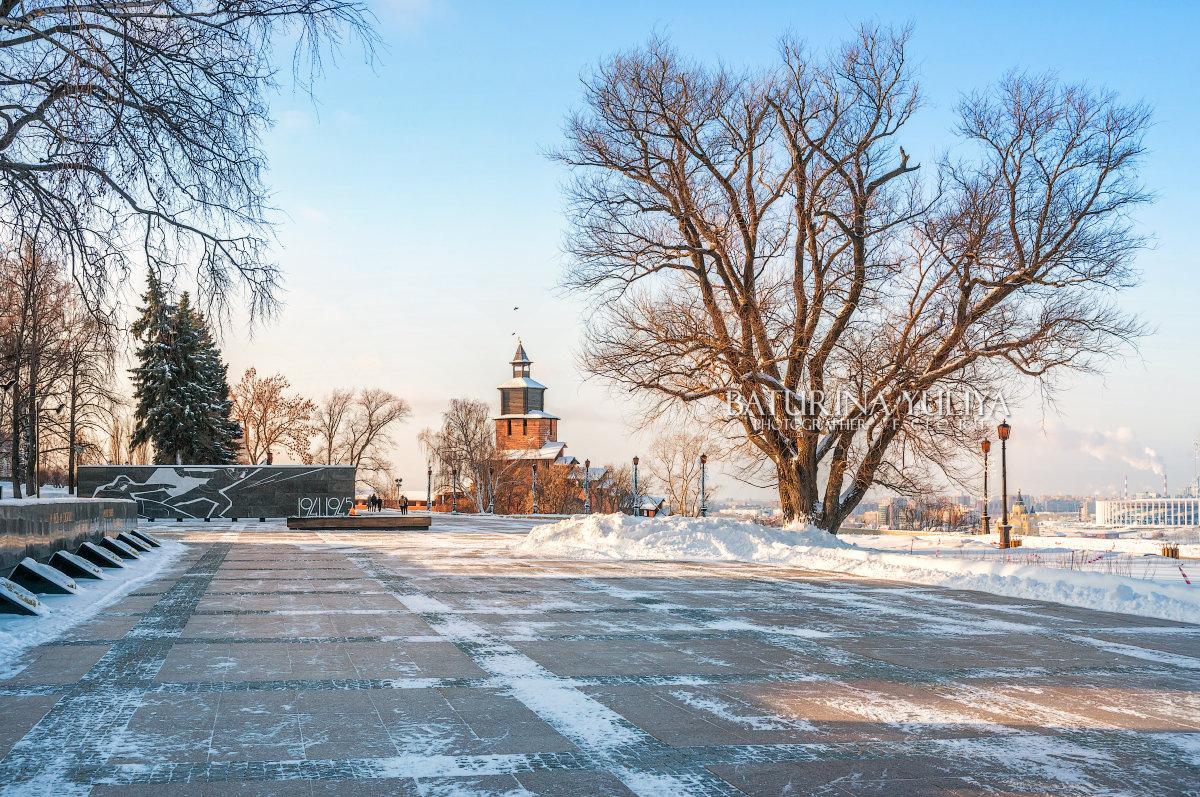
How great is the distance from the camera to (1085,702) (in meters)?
6.53

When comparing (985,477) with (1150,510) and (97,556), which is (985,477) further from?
(1150,510)

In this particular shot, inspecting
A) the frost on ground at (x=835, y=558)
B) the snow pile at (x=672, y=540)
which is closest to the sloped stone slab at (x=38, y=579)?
the frost on ground at (x=835, y=558)

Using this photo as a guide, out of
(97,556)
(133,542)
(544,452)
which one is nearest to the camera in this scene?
(97,556)

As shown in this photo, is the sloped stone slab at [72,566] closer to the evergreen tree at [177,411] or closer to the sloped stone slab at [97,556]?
the sloped stone slab at [97,556]

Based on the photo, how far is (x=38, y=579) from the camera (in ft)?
35.5

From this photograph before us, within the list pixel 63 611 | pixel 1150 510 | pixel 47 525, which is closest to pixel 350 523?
pixel 47 525

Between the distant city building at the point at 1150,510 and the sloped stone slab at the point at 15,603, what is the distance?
300ft

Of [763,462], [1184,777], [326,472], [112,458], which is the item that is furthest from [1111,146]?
[112,458]

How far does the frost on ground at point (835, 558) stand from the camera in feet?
40.1

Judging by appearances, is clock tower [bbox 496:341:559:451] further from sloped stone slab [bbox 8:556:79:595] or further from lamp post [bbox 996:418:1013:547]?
sloped stone slab [bbox 8:556:79:595]

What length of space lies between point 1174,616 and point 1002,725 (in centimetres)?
715

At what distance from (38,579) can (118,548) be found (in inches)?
255

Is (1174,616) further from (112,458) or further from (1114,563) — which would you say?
(112,458)

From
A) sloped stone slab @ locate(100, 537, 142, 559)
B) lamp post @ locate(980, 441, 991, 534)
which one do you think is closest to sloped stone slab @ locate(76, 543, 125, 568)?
sloped stone slab @ locate(100, 537, 142, 559)
